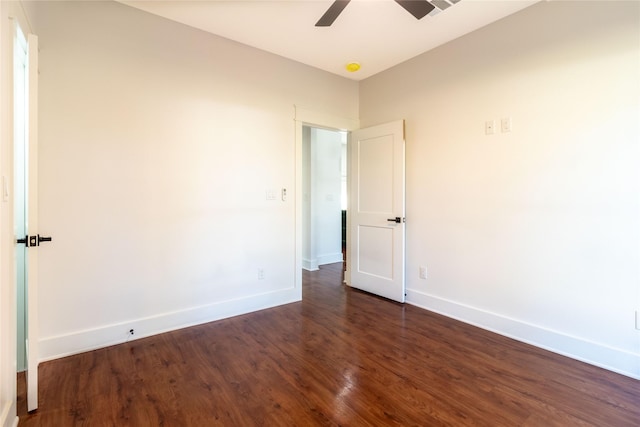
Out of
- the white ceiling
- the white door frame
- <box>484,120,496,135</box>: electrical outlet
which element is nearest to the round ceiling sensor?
the white ceiling

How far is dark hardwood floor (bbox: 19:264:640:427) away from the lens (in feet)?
5.23

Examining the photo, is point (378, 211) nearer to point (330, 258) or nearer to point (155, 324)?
point (330, 258)

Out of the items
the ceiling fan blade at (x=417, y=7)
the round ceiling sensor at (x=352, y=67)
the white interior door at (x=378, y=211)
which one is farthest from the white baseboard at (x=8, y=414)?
the round ceiling sensor at (x=352, y=67)

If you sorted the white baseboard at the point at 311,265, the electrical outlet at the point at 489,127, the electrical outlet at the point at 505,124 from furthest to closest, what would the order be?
1. the white baseboard at the point at 311,265
2. the electrical outlet at the point at 489,127
3. the electrical outlet at the point at 505,124

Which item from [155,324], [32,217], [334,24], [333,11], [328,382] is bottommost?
[328,382]

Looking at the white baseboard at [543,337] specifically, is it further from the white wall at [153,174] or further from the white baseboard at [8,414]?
the white baseboard at [8,414]

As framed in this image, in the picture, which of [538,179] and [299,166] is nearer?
[538,179]

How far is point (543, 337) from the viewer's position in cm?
235

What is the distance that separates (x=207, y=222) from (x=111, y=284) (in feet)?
2.87

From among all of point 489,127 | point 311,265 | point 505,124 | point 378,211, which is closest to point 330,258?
point 311,265

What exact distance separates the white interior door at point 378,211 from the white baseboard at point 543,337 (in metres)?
0.50

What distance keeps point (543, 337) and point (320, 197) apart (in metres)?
3.48

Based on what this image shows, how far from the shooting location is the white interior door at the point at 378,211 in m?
3.34

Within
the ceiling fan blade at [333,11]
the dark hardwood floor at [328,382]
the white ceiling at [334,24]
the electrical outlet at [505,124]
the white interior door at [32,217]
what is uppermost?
the white ceiling at [334,24]
